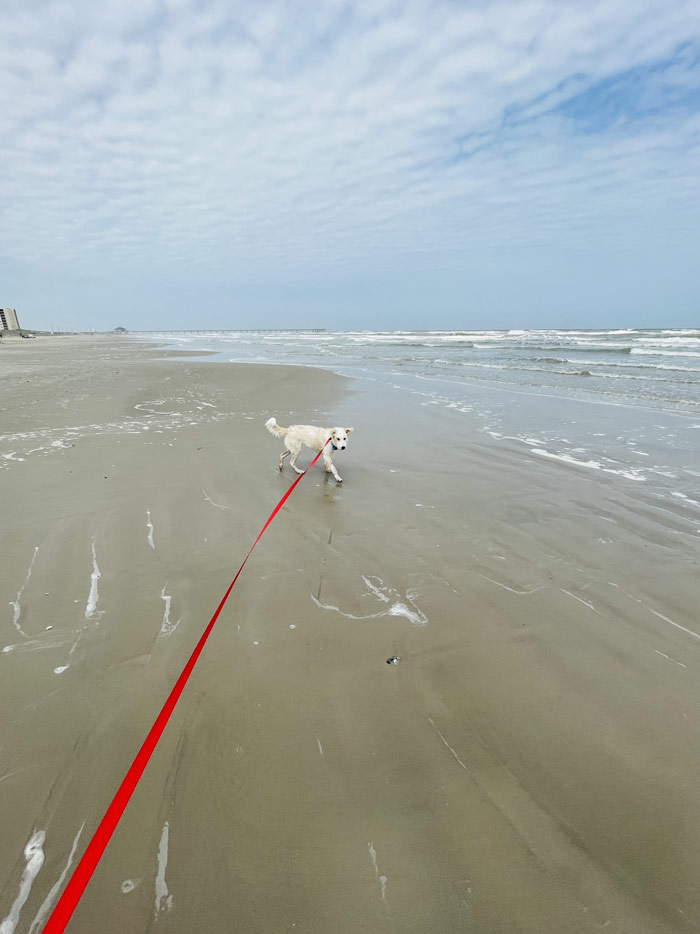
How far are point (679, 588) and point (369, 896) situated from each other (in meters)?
3.43

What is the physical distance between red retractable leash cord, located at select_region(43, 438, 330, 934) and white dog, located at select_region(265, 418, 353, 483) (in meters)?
3.71

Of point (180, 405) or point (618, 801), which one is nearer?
point (618, 801)

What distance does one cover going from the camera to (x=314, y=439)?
662 cm

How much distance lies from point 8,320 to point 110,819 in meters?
103

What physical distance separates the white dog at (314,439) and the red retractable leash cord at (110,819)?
3.71 m

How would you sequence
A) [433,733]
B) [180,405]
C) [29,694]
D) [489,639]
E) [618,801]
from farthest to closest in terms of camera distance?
1. [180,405]
2. [489,639]
3. [29,694]
4. [433,733]
5. [618,801]

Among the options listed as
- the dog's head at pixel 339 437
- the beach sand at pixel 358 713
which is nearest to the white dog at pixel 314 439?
the dog's head at pixel 339 437

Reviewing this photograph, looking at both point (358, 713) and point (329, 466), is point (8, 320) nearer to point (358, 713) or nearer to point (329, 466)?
point (329, 466)

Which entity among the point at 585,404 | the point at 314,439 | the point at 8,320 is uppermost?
the point at 8,320

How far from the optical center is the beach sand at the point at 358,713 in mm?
1636

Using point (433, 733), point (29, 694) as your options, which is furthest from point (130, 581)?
point (433, 733)

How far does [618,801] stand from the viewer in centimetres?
196

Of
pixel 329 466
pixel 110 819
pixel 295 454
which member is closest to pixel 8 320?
pixel 295 454

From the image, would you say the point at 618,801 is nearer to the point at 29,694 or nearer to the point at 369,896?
the point at 369,896
